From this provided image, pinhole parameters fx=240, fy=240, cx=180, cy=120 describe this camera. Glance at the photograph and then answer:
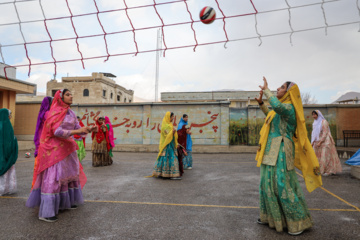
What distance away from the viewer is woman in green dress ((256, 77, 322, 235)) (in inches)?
109

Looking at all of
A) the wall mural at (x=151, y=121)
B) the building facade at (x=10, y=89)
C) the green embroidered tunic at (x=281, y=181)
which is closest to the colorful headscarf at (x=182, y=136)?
the green embroidered tunic at (x=281, y=181)

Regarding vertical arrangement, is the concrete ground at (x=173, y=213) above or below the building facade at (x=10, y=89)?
below

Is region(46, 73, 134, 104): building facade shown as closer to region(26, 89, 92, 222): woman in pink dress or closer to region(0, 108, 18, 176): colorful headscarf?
region(0, 108, 18, 176): colorful headscarf

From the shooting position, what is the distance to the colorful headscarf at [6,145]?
14.7 ft

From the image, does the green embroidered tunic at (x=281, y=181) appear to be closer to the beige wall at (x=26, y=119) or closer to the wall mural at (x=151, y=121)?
the wall mural at (x=151, y=121)

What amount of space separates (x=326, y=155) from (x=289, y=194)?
4.84 meters

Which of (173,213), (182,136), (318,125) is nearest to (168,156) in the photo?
(182,136)

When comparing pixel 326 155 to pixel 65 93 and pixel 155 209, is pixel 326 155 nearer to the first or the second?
pixel 155 209

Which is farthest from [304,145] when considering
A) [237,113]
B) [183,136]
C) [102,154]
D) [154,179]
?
[237,113]

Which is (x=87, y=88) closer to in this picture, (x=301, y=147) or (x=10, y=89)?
(x=10, y=89)

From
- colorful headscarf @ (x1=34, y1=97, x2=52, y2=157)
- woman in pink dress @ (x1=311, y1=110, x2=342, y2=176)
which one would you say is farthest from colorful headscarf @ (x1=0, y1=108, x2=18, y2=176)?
woman in pink dress @ (x1=311, y1=110, x2=342, y2=176)

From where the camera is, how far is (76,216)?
3.34m

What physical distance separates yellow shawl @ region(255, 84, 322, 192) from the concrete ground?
61 cm

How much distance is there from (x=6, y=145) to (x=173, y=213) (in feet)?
11.5
